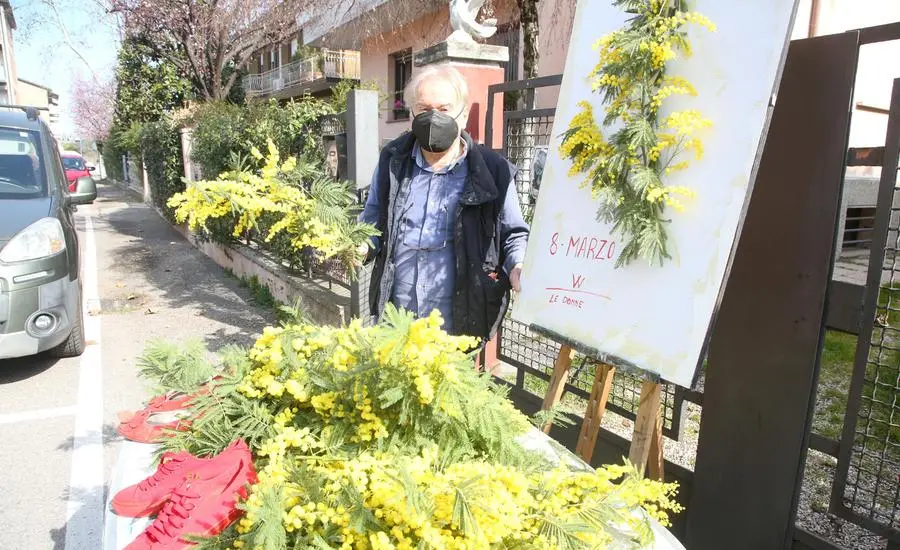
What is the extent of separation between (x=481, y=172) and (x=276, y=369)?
117cm

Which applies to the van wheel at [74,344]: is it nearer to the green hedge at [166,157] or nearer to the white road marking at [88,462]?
the white road marking at [88,462]

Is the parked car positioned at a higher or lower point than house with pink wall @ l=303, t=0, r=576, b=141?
lower

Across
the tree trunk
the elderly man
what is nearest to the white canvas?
the elderly man

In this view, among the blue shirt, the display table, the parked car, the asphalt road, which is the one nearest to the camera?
the display table

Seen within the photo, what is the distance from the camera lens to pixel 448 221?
7.74 ft

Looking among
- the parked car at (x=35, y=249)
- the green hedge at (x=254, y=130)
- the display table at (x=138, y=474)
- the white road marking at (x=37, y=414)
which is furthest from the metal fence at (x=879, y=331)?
the parked car at (x=35, y=249)

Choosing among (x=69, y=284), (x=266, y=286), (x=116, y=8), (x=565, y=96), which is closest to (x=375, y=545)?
(x=565, y=96)

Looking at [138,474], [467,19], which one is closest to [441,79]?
[138,474]

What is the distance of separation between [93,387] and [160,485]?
362cm

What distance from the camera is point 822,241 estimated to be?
5.95 ft

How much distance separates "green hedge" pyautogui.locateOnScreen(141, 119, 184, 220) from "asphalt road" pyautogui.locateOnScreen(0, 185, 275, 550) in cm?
228

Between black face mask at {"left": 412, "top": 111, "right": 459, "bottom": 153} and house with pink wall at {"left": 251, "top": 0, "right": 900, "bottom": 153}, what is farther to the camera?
house with pink wall at {"left": 251, "top": 0, "right": 900, "bottom": 153}

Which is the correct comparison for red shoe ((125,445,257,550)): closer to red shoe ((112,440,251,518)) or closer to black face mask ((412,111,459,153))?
red shoe ((112,440,251,518))

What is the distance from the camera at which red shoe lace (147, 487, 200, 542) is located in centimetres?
Result: 125
